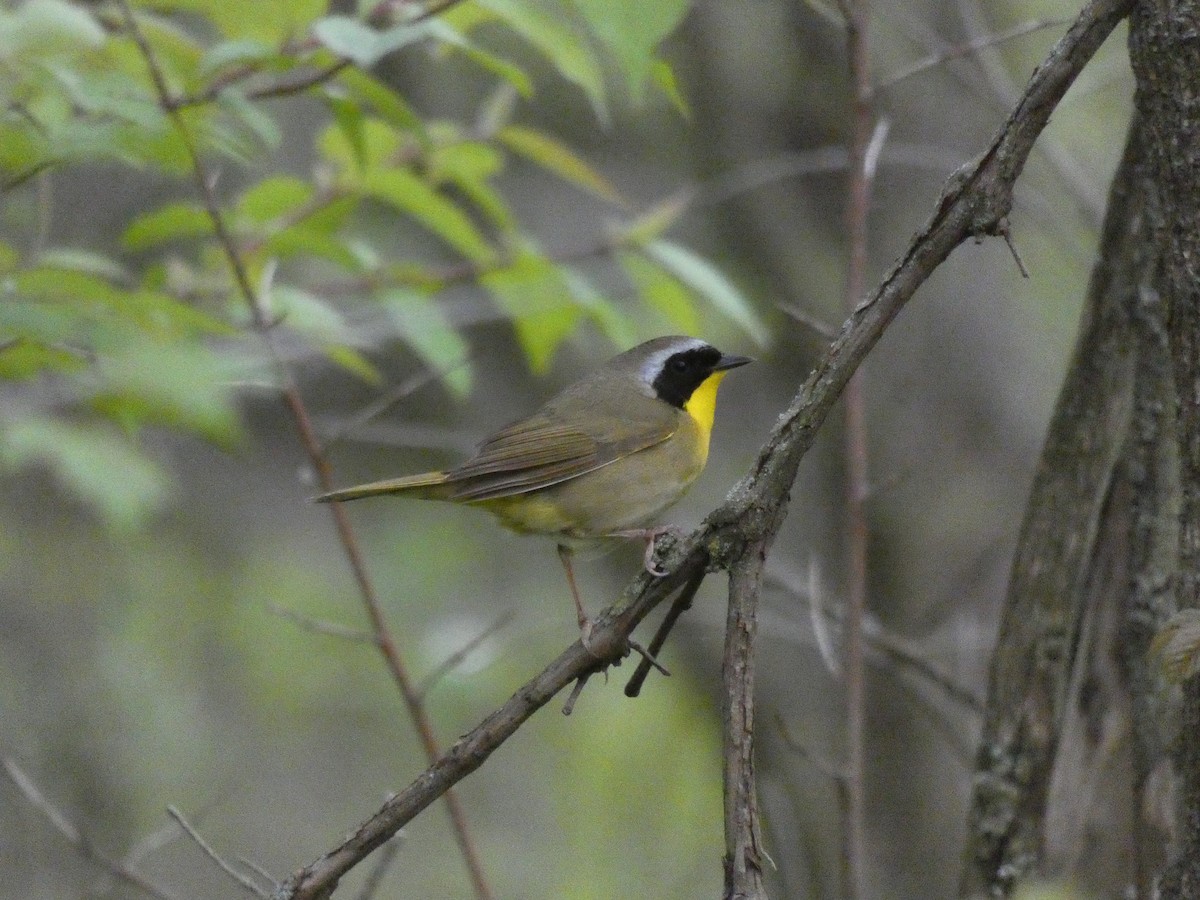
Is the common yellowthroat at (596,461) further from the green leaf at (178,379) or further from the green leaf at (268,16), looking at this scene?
the green leaf at (178,379)

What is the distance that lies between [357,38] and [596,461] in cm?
163

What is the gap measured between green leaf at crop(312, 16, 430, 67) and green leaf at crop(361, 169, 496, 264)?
0.85m

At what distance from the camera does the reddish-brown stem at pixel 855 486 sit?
3.20 meters

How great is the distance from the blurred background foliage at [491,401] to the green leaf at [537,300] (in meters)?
0.01

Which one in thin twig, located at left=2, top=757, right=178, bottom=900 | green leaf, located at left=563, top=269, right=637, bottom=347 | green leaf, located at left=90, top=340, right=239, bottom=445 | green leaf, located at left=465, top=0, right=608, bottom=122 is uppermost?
green leaf, located at left=465, top=0, right=608, bottom=122

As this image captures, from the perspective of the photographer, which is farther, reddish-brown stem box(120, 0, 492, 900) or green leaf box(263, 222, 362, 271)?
green leaf box(263, 222, 362, 271)

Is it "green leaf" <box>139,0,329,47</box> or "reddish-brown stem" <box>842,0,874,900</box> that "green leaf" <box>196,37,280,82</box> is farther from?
"reddish-brown stem" <box>842,0,874,900</box>

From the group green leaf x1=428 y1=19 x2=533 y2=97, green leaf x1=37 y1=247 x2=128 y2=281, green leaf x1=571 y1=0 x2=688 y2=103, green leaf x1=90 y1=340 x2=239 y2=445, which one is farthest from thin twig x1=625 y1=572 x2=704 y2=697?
green leaf x1=37 y1=247 x2=128 y2=281

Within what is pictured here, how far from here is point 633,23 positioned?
2.29 meters

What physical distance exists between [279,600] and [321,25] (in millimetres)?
5952

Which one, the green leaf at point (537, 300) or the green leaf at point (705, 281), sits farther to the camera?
the green leaf at point (537, 300)

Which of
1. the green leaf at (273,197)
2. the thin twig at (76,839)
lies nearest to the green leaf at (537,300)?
the green leaf at (273,197)

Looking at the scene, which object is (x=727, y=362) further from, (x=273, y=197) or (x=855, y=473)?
(x=273, y=197)

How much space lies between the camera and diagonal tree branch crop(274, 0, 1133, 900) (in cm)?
177
